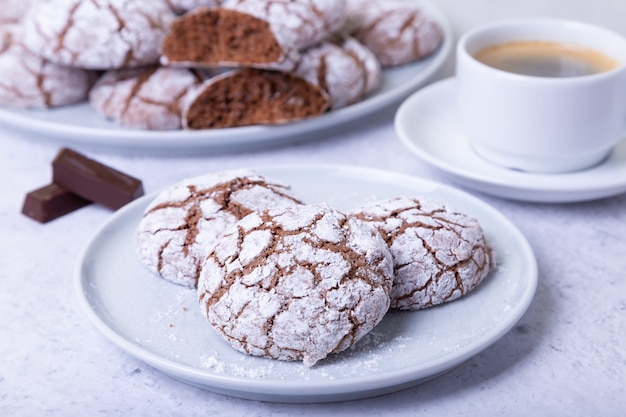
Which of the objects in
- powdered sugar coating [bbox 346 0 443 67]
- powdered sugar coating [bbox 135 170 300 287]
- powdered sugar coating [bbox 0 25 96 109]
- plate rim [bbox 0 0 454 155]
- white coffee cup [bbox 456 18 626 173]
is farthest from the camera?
powdered sugar coating [bbox 346 0 443 67]

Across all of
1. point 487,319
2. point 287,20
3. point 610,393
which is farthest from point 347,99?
point 610,393

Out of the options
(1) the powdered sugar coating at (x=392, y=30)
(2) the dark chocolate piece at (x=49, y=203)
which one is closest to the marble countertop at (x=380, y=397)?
(2) the dark chocolate piece at (x=49, y=203)

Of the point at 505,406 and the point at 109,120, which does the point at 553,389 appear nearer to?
the point at 505,406

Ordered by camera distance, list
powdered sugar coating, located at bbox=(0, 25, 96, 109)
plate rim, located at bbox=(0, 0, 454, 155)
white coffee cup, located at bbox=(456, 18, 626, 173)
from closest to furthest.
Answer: white coffee cup, located at bbox=(456, 18, 626, 173) < plate rim, located at bbox=(0, 0, 454, 155) < powdered sugar coating, located at bbox=(0, 25, 96, 109)

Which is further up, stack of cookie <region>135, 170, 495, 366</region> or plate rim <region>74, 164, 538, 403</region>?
stack of cookie <region>135, 170, 495, 366</region>

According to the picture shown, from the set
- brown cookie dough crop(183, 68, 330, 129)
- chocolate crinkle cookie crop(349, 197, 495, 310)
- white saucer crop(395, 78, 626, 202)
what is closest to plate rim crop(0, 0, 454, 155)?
brown cookie dough crop(183, 68, 330, 129)

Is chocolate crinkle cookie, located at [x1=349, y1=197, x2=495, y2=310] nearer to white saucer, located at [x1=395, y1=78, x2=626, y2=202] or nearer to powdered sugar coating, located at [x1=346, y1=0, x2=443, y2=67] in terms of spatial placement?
white saucer, located at [x1=395, y1=78, x2=626, y2=202]

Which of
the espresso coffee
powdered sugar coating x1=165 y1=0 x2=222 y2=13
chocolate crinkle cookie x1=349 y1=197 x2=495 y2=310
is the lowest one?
chocolate crinkle cookie x1=349 y1=197 x2=495 y2=310
